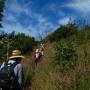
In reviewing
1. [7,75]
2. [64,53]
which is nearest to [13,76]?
[7,75]

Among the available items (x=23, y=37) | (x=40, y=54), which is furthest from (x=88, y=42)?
(x=23, y=37)

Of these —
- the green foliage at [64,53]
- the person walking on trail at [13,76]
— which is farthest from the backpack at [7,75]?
the green foliage at [64,53]

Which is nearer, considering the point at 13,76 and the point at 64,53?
the point at 13,76

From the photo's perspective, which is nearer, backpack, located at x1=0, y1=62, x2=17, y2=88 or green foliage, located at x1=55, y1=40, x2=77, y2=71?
backpack, located at x1=0, y1=62, x2=17, y2=88

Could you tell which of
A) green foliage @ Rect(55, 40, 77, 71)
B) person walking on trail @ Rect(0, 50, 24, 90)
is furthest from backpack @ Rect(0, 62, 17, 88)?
green foliage @ Rect(55, 40, 77, 71)

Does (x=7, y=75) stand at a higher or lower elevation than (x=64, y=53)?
lower

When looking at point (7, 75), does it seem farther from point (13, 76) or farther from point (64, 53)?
point (64, 53)

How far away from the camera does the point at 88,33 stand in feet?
55.6

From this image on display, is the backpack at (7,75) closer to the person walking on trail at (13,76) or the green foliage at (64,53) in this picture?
the person walking on trail at (13,76)

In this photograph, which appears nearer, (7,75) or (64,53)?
(7,75)

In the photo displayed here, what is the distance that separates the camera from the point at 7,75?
1195 cm

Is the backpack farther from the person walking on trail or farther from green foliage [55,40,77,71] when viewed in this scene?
green foliage [55,40,77,71]

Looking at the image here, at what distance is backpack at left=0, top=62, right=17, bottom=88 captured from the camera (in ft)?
39.3

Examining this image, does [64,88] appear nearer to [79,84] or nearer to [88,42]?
[79,84]
